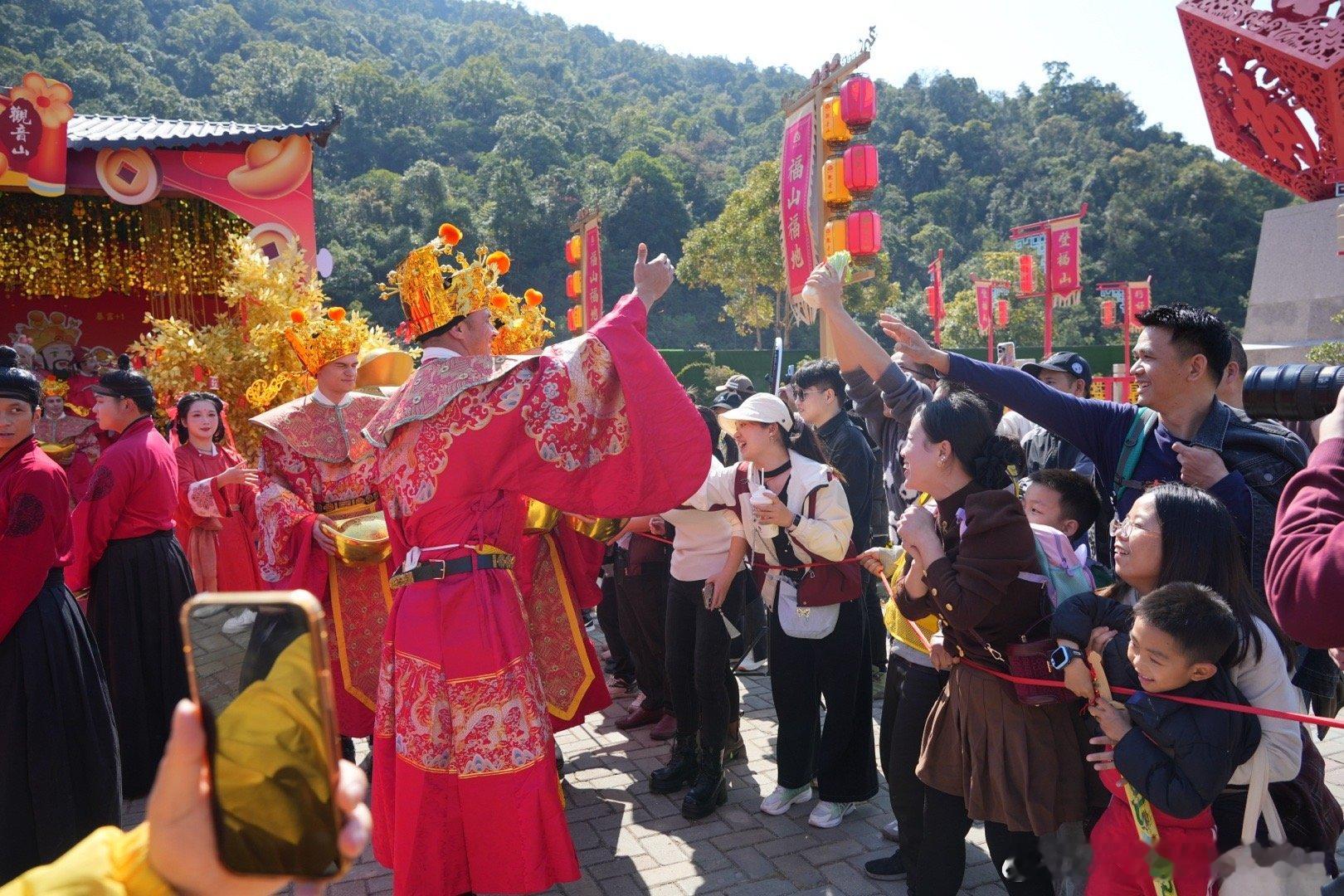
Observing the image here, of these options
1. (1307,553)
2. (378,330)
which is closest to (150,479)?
(378,330)

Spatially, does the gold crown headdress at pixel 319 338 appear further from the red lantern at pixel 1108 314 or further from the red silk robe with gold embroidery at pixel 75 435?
the red lantern at pixel 1108 314

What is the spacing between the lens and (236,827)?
85 centimetres

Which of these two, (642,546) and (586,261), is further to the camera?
(586,261)

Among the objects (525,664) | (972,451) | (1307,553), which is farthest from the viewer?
(525,664)

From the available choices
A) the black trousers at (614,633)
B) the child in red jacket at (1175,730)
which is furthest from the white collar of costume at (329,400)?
the child in red jacket at (1175,730)

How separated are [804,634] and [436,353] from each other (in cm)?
170

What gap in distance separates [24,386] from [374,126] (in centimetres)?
5682

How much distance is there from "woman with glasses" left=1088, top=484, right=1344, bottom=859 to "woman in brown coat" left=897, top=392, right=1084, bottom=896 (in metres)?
0.26

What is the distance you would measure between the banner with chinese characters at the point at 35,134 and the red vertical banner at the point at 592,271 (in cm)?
888

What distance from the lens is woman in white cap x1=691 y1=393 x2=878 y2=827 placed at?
3498 millimetres

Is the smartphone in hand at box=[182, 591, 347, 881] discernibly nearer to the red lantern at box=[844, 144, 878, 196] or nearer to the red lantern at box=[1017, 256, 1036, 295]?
the red lantern at box=[844, 144, 878, 196]

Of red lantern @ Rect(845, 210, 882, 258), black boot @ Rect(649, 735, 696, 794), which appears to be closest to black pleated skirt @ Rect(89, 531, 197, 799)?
black boot @ Rect(649, 735, 696, 794)

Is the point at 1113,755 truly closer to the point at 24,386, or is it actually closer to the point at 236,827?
the point at 236,827

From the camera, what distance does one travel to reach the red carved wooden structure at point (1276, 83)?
36.8 feet
